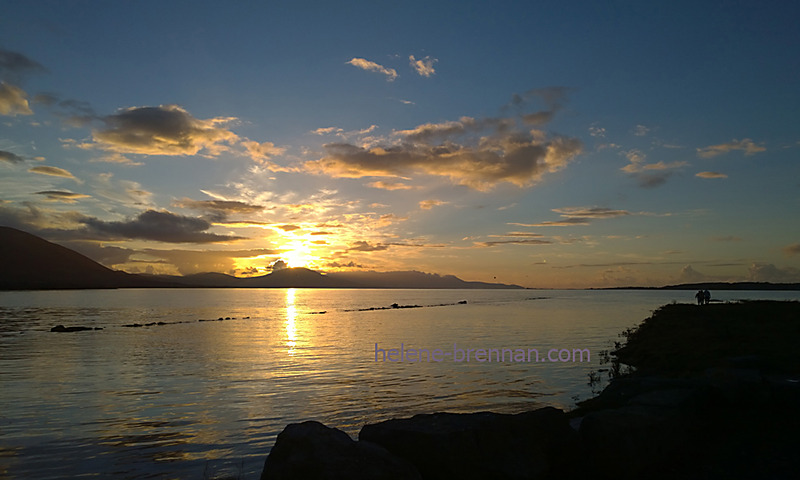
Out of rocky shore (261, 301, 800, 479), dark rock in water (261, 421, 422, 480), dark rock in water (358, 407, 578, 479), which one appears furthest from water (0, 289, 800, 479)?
dark rock in water (358, 407, 578, 479)

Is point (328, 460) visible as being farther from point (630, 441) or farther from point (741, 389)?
point (741, 389)

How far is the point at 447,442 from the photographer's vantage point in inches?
393

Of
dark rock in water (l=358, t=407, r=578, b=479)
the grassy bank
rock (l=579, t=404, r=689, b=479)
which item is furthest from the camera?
the grassy bank

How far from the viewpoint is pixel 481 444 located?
10039mm

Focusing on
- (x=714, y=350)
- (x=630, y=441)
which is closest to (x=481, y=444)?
(x=630, y=441)

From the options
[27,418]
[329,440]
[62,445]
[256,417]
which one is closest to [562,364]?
[256,417]

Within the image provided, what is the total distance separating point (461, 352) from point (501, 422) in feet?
92.3

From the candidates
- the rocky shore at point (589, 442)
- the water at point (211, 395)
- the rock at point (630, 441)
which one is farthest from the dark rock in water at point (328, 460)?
the rock at point (630, 441)

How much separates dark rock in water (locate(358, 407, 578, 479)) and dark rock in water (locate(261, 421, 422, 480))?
1.05m

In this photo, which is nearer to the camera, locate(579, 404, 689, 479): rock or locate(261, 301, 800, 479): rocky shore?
locate(261, 301, 800, 479): rocky shore

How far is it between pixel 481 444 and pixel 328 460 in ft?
11.2

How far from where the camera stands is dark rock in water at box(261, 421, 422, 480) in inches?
340

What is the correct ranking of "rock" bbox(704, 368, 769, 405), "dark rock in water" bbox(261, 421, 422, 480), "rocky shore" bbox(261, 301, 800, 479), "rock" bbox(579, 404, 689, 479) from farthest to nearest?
"rock" bbox(704, 368, 769, 405) → "rock" bbox(579, 404, 689, 479) → "rocky shore" bbox(261, 301, 800, 479) → "dark rock in water" bbox(261, 421, 422, 480)

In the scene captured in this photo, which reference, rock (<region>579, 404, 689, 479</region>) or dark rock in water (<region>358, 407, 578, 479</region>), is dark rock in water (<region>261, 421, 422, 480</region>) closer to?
dark rock in water (<region>358, 407, 578, 479</region>)
